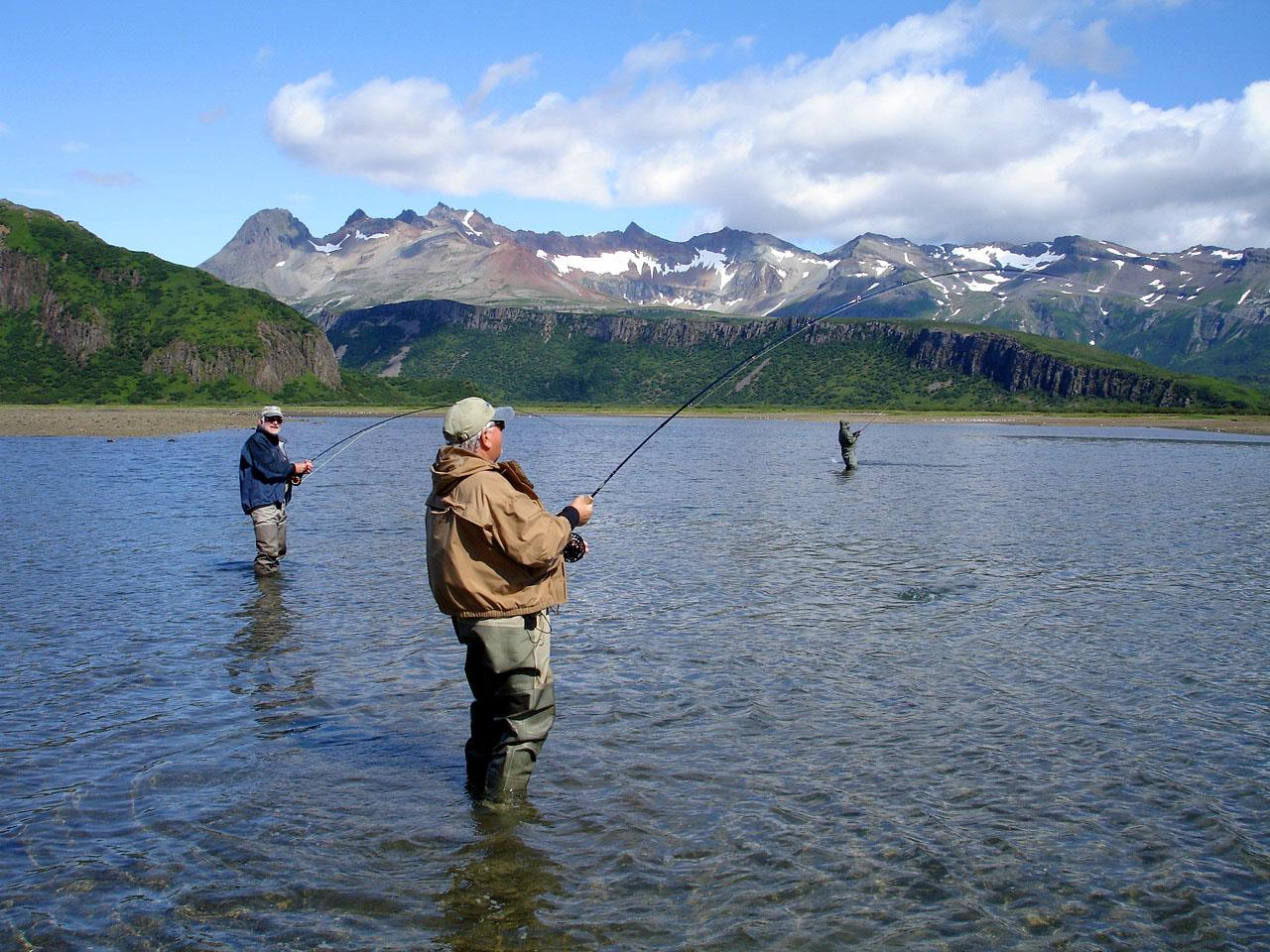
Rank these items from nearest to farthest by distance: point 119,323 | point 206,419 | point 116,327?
point 206,419 < point 116,327 < point 119,323

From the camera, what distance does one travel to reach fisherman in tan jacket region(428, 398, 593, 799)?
6.43m

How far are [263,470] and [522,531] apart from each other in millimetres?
9715

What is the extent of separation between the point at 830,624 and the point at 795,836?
6688 mm

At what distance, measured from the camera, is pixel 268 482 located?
1512 centimetres

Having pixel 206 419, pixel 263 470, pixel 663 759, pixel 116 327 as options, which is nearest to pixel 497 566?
pixel 663 759

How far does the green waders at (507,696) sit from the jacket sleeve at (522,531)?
0.49 meters

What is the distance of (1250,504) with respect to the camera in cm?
3186

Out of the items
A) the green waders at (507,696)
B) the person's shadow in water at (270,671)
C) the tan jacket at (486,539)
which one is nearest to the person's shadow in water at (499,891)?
the green waders at (507,696)

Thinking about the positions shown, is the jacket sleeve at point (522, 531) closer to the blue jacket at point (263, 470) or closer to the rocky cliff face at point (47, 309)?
the blue jacket at point (263, 470)

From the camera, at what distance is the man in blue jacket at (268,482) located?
14875 mm

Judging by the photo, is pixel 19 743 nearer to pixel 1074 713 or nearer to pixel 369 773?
pixel 369 773

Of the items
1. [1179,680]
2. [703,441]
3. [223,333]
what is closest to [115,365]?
[223,333]

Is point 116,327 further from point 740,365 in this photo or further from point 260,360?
point 740,365

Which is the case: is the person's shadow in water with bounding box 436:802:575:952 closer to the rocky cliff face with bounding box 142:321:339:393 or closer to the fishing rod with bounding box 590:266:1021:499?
the fishing rod with bounding box 590:266:1021:499
